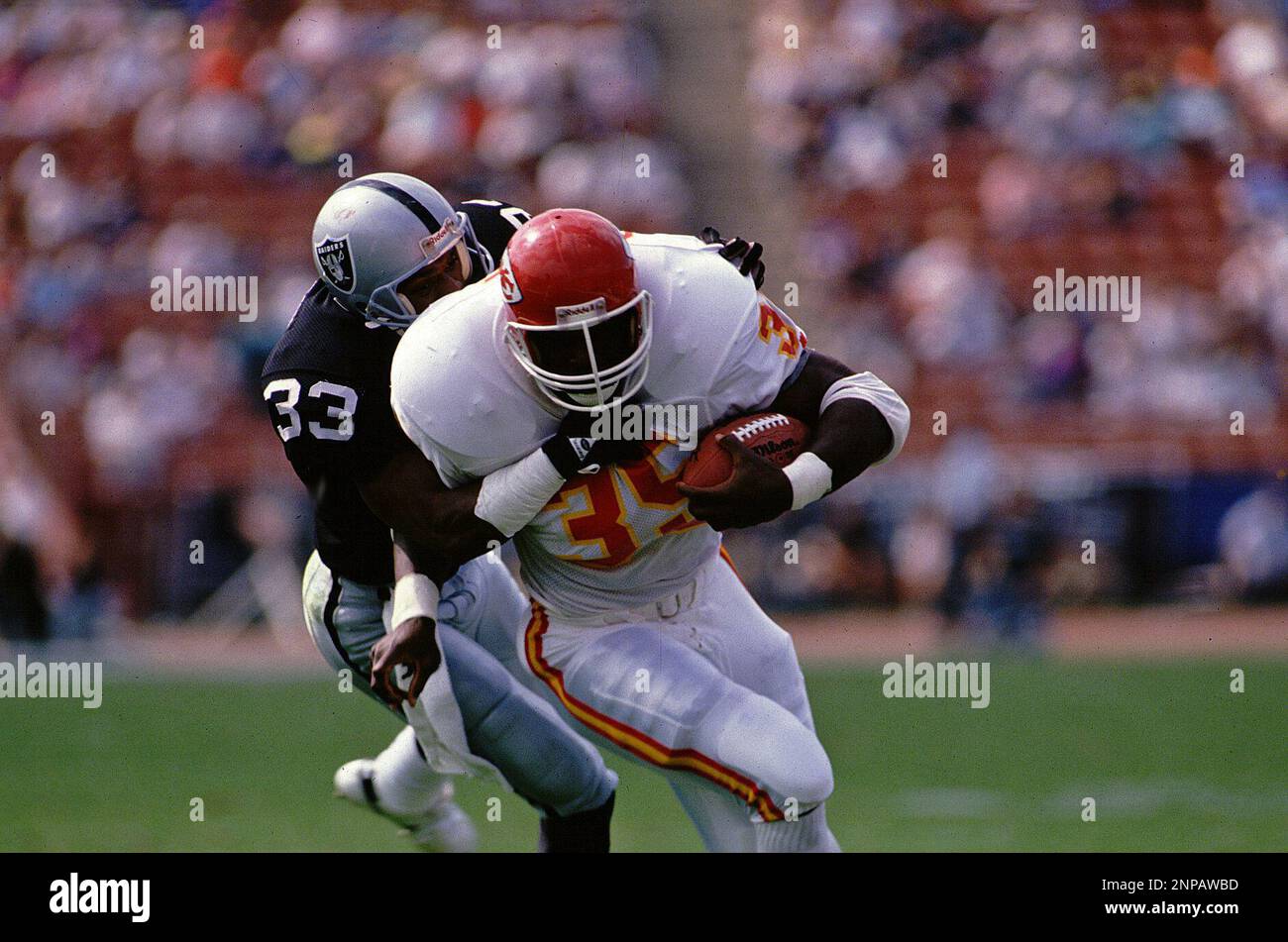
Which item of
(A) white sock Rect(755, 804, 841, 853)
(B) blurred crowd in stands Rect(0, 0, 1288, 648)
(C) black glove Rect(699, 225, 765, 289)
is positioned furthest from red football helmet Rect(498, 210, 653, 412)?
(B) blurred crowd in stands Rect(0, 0, 1288, 648)

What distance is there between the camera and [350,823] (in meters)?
5.67

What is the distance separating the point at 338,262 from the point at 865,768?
3396 mm

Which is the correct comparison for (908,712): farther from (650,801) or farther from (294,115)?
(294,115)

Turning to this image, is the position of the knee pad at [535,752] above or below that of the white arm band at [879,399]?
below

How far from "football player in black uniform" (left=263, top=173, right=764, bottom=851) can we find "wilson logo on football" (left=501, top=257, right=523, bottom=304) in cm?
46

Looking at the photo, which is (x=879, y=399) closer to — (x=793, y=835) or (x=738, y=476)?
(x=738, y=476)

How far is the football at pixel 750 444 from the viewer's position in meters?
3.41

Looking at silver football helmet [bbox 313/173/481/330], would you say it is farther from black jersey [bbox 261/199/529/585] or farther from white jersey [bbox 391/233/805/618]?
white jersey [bbox 391/233/805/618]

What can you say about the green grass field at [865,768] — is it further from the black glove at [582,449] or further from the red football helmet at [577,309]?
the red football helmet at [577,309]

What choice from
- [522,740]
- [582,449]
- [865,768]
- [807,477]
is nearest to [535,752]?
[522,740]

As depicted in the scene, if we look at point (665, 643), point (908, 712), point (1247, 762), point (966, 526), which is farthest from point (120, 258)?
point (665, 643)

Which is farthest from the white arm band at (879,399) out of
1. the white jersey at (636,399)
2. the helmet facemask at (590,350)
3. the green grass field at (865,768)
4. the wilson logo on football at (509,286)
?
the green grass field at (865,768)

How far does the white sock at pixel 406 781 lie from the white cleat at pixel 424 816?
0.8 inches

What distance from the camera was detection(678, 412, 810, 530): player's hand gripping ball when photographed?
3357mm
